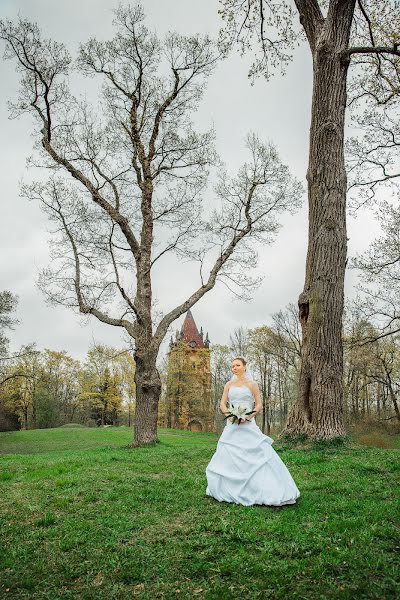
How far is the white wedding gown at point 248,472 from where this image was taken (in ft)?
17.3

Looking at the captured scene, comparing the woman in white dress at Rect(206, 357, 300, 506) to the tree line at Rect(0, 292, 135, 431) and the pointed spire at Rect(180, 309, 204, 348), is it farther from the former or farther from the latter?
the pointed spire at Rect(180, 309, 204, 348)

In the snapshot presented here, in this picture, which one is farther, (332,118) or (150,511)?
(332,118)

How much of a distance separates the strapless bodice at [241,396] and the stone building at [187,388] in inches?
1501

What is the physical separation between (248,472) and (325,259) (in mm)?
6119

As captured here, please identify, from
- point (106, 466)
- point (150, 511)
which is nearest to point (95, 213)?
point (106, 466)

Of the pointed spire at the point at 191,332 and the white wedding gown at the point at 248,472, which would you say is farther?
the pointed spire at the point at 191,332

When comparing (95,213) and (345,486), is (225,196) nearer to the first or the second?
(95,213)

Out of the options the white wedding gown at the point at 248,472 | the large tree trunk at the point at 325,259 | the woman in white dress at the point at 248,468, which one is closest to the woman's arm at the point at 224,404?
the woman in white dress at the point at 248,468

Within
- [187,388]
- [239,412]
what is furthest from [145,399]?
[187,388]

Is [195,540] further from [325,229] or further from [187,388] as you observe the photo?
[187,388]

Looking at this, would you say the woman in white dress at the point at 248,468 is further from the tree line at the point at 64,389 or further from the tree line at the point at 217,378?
the tree line at the point at 64,389

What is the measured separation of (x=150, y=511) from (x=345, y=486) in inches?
108

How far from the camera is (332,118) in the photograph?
1045 centimetres

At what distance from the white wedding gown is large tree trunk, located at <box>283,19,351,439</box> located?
13.5 ft
